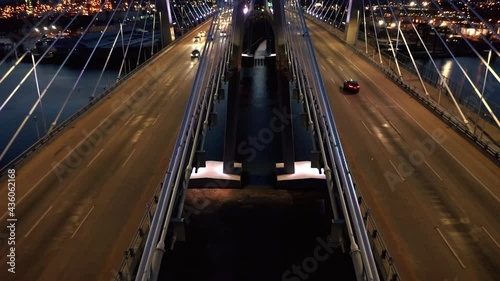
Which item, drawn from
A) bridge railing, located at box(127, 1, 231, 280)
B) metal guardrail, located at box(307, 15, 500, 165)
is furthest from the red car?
bridge railing, located at box(127, 1, 231, 280)

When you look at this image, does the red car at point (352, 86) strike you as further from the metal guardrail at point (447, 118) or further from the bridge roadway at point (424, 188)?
the metal guardrail at point (447, 118)

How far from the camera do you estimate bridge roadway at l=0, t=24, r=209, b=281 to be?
13.6m

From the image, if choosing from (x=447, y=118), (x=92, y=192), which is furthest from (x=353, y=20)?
(x=92, y=192)

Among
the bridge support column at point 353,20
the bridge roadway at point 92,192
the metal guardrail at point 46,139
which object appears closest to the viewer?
the bridge roadway at point 92,192

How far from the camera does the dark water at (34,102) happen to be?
4603 cm

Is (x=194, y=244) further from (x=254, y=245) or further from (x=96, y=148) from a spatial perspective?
(x=96, y=148)

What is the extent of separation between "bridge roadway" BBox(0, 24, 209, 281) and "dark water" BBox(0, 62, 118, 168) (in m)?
13.4

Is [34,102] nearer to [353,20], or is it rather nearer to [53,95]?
[53,95]

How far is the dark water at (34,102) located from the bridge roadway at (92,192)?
1339cm

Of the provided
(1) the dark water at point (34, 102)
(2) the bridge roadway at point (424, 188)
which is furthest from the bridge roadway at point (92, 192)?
(1) the dark water at point (34, 102)

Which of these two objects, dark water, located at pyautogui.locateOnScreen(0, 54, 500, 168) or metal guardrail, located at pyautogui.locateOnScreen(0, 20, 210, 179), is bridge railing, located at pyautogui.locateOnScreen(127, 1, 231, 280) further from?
dark water, located at pyautogui.locateOnScreen(0, 54, 500, 168)

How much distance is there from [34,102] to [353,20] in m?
48.8

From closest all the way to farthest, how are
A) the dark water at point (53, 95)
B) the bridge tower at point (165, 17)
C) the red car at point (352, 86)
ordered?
→ 1. the red car at point (352, 86)
2. the dark water at point (53, 95)
3. the bridge tower at point (165, 17)

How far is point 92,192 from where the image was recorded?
18.3 meters
